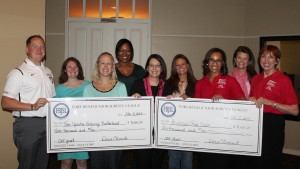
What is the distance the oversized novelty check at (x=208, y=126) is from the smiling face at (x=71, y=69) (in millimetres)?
1202

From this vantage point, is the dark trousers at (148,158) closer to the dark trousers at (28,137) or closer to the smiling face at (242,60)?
the dark trousers at (28,137)

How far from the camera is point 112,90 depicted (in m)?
3.37

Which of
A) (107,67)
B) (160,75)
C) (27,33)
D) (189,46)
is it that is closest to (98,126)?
(107,67)

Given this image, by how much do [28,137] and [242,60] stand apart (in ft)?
9.16

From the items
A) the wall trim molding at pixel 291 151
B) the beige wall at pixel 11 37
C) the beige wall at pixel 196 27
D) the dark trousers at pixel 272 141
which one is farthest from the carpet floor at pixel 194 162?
the beige wall at pixel 196 27

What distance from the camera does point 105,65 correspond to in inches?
131

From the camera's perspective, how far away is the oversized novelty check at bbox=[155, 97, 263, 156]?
3.27m

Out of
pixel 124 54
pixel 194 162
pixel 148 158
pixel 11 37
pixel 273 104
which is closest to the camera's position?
pixel 273 104

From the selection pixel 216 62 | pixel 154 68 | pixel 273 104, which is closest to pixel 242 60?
pixel 216 62

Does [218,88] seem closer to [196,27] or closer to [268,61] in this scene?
[268,61]

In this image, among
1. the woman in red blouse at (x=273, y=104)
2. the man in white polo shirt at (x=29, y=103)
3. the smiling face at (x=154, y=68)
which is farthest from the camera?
the smiling face at (x=154, y=68)

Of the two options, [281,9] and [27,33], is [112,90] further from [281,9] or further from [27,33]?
[281,9]

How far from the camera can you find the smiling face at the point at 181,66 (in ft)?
12.1

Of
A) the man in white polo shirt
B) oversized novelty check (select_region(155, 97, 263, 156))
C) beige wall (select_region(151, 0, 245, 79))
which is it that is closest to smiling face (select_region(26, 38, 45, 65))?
the man in white polo shirt
